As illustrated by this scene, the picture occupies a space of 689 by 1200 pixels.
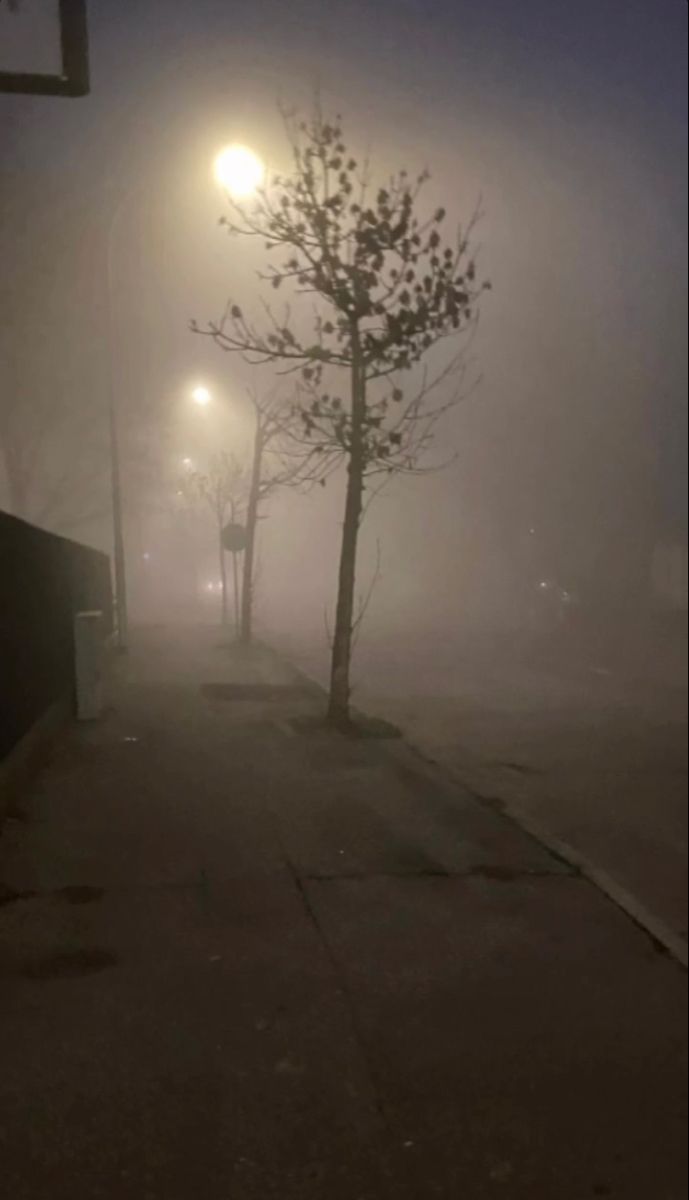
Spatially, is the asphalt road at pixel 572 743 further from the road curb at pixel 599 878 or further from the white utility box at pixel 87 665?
the white utility box at pixel 87 665

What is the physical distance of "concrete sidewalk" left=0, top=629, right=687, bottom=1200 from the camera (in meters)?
2.76

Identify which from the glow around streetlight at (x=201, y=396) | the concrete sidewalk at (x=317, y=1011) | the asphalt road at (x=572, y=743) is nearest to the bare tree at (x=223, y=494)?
the asphalt road at (x=572, y=743)

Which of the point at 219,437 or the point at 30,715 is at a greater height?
the point at 219,437

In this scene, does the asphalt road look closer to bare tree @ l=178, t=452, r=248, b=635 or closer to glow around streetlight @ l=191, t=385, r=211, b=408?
bare tree @ l=178, t=452, r=248, b=635

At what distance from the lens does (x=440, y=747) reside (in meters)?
9.81

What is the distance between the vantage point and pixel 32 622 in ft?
22.7

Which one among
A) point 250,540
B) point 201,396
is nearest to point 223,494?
point 250,540

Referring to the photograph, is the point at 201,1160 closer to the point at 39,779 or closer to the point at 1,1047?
the point at 1,1047

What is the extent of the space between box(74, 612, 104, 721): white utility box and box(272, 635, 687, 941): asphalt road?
3.04 meters

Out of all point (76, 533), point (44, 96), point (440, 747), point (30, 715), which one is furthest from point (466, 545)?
point (44, 96)

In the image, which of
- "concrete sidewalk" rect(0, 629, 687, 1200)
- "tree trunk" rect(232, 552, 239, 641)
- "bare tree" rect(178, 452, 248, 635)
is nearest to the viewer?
"concrete sidewalk" rect(0, 629, 687, 1200)

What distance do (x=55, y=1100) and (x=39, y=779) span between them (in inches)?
149

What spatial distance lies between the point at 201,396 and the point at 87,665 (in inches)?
104

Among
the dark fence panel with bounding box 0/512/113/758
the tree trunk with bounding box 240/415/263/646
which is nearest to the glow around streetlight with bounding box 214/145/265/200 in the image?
the dark fence panel with bounding box 0/512/113/758
